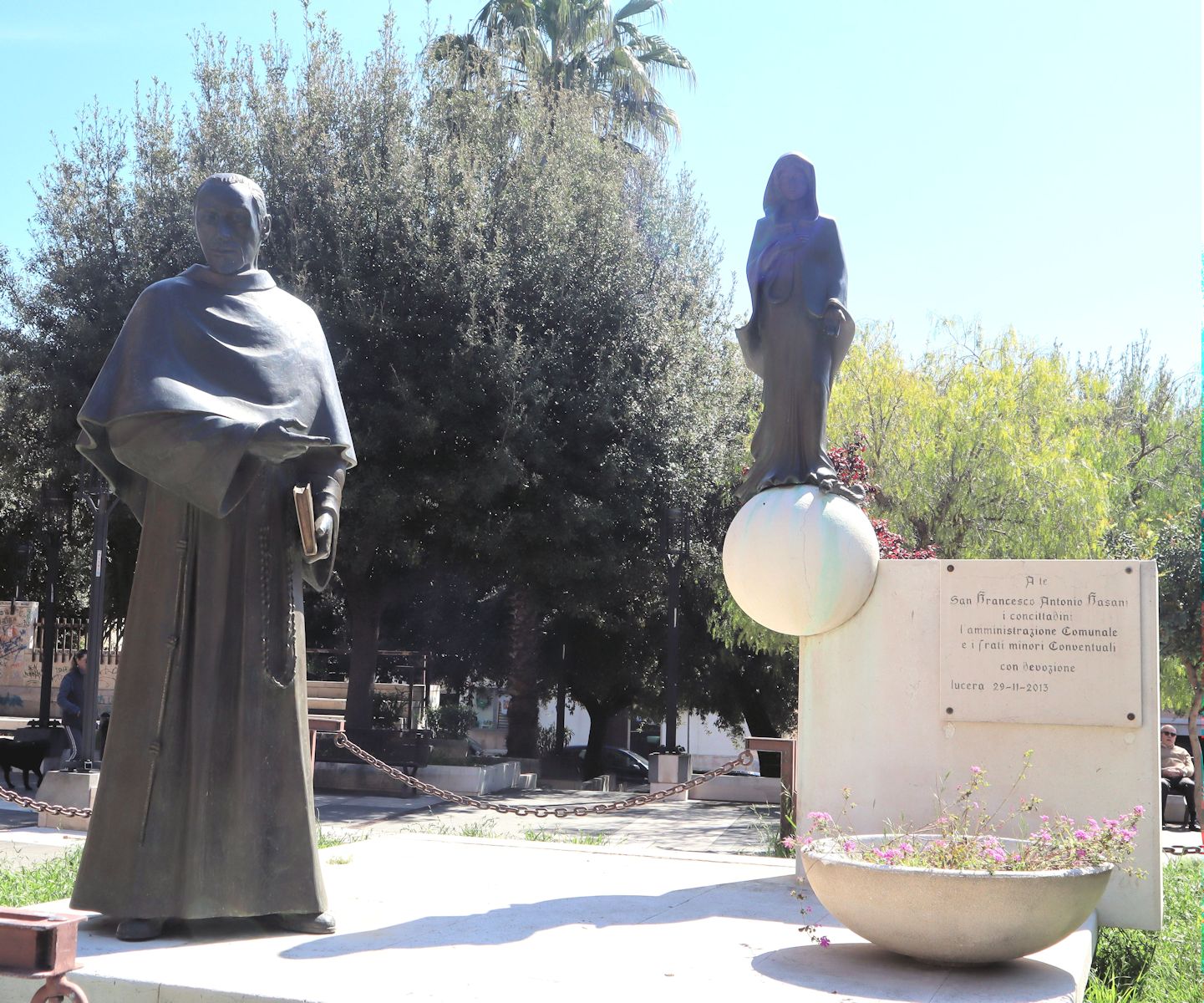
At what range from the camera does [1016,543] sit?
17.7m

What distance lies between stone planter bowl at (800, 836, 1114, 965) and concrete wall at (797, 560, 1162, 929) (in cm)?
184

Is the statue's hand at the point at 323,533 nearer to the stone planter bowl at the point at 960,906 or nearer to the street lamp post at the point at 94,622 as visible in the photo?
the stone planter bowl at the point at 960,906

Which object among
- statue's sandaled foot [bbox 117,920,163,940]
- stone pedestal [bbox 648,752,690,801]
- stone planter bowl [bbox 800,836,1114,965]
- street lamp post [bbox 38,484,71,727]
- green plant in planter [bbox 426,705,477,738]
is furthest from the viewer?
green plant in planter [bbox 426,705,477,738]

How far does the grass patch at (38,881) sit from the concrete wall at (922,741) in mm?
4096

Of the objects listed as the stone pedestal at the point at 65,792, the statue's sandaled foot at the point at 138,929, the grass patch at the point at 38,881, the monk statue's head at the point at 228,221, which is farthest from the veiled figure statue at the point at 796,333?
the stone pedestal at the point at 65,792

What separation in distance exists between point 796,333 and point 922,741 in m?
2.42

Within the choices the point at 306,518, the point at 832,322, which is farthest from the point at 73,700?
the point at 306,518

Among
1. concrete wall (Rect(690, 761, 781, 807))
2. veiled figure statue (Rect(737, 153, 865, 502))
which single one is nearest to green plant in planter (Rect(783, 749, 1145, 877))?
veiled figure statue (Rect(737, 153, 865, 502))

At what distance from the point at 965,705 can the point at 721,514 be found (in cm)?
1566

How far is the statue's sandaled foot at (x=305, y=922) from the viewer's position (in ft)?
15.6

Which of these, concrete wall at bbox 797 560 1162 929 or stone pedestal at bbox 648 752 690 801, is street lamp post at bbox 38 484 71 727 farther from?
concrete wall at bbox 797 560 1162 929

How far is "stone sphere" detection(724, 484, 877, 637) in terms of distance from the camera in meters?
6.60

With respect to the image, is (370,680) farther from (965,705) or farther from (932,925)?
(932,925)

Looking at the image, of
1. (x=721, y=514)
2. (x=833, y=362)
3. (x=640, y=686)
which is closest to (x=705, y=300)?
(x=721, y=514)
